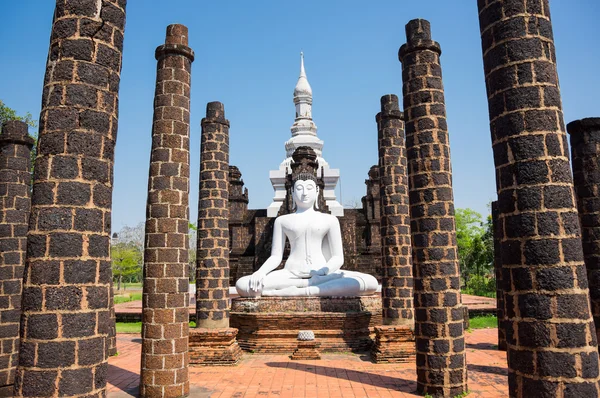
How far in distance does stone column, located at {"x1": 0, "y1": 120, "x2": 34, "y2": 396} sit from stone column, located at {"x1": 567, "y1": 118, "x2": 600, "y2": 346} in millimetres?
10062

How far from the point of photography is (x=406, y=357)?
9.99 m

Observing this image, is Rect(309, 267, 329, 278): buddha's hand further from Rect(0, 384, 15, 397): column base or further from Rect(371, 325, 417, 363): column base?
Rect(0, 384, 15, 397): column base

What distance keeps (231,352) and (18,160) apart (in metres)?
5.89

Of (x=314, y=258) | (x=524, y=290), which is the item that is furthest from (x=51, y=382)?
(x=314, y=258)

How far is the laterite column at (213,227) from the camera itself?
38.1 ft

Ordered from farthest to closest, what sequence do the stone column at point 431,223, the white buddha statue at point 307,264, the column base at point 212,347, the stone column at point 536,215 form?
the white buddha statue at point 307,264 < the column base at point 212,347 < the stone column at point 431,223 < the stone column at point 536,215

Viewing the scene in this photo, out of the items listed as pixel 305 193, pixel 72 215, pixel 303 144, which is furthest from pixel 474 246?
pixel 72 215

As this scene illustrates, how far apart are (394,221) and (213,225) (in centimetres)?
457

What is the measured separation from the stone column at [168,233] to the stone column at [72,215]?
8.75 ft

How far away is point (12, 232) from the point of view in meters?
9.13

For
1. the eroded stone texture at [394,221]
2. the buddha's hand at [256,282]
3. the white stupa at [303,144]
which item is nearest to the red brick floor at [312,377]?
the eroded stone texture at [394,221]

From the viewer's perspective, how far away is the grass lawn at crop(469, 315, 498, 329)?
51.0 ft

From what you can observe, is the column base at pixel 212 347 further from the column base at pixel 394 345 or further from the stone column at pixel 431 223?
the stone column at pixel 431 223

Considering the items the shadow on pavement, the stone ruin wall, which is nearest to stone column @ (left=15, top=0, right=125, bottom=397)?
the shadow on pavement
